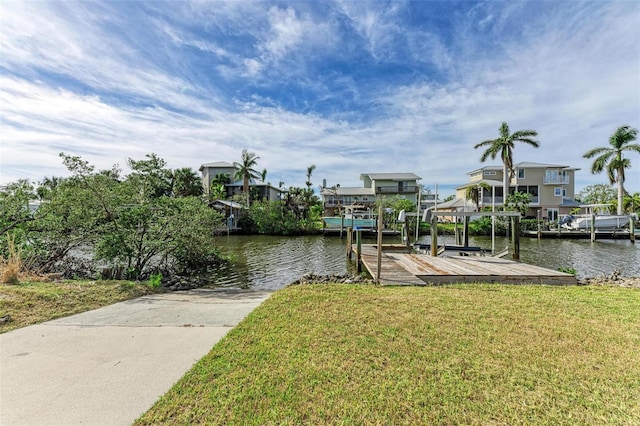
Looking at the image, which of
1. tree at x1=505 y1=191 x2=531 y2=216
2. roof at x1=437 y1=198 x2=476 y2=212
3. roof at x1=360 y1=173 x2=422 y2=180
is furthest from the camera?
roof at x1=360 y1=173 x2=422 y2=180

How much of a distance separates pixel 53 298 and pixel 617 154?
4479 centimetres

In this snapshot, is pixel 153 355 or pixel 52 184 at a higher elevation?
pixel 52 184

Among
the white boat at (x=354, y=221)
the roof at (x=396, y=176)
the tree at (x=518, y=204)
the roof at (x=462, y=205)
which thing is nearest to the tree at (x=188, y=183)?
the white boat at (x=354, y=221)

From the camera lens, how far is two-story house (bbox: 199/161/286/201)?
48156mm

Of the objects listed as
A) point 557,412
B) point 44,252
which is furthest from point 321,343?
point 44,252

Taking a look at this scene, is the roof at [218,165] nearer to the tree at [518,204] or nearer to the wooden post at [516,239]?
the tree at [518,204]

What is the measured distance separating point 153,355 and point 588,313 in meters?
7.09

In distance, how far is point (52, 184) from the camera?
1088cm

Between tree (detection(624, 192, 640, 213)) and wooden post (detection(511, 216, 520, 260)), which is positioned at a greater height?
tree (detection(624, 192, 640, 213))

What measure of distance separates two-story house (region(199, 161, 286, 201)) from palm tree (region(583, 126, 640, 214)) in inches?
1548

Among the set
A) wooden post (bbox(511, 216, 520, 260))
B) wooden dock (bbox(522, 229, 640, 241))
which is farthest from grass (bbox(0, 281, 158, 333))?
wooden dock (bbox(522, 229, 640, 241))

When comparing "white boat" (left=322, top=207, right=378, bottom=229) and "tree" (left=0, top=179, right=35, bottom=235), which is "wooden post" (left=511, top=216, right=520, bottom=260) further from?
"white boat" (left=322, top=207, right=378, bottom=229)

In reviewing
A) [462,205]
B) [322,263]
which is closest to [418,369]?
[322,263]

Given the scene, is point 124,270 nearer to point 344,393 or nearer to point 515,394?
point 344,393
